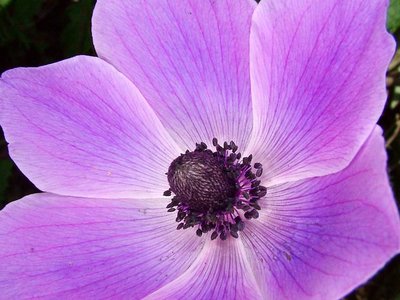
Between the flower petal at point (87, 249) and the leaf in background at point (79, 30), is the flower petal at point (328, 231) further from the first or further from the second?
the leaf in background at point (79, 30)

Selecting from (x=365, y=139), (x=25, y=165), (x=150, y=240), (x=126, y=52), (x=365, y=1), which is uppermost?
(x=126, y=52)

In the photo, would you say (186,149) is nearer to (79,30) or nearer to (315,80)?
(315,80)

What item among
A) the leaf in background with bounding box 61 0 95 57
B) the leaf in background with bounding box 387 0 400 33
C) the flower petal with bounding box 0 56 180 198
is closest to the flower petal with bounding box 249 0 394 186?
the flower petal with bounding box 0 56 180 198

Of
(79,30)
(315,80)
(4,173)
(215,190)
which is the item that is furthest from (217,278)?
(79,30)

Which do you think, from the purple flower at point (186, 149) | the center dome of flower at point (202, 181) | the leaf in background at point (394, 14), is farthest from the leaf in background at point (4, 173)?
the leaf in background at point (394, 14)

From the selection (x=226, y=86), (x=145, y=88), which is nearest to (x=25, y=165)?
(x=145, y=88)

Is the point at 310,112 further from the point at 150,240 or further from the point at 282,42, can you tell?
the point at 150,240

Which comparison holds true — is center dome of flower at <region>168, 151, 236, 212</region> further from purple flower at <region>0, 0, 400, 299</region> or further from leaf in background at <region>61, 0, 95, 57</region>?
leaf in background at <region>61, 0, 95, 57</region>
